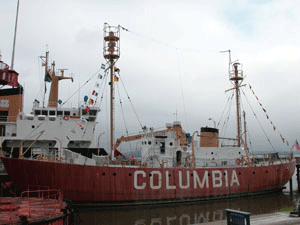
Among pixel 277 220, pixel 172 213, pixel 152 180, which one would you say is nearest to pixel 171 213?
pixel 172 213

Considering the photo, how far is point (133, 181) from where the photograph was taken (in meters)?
19.1

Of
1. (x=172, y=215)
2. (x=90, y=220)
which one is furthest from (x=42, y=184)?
(x=172, y=215)

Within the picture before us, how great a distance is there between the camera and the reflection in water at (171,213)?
53.7ft

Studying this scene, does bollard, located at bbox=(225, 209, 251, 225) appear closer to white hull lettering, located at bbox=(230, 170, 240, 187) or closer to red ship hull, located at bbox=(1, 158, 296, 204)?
red ship hull, located at bbox=(1, 158, 296, 204)

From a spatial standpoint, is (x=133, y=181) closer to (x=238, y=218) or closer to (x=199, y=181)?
(x=199, y=181)

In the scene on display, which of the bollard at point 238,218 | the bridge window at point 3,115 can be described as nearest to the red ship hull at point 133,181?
the bridge window at point 3,115

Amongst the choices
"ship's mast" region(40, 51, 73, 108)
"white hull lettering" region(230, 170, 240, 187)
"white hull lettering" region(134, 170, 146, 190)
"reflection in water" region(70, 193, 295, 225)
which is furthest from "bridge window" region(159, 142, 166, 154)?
"ship's mast" region(40, 51, 73, 108)

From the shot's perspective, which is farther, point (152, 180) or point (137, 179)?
point (152, 180)

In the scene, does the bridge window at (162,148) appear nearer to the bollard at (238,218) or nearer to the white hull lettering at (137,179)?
the white hull lettering at (137,179)

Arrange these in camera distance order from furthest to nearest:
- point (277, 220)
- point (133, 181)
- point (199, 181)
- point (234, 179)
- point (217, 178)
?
point (234, 179) < point (217, 178) < point (199, 181) < point (133, 181) < point (277, 220)

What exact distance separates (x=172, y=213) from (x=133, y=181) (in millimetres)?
3197

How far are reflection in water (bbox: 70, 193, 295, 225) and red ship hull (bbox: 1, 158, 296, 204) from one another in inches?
27.9

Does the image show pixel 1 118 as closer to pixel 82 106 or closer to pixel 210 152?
pixel 82 106

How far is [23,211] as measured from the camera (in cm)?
990
